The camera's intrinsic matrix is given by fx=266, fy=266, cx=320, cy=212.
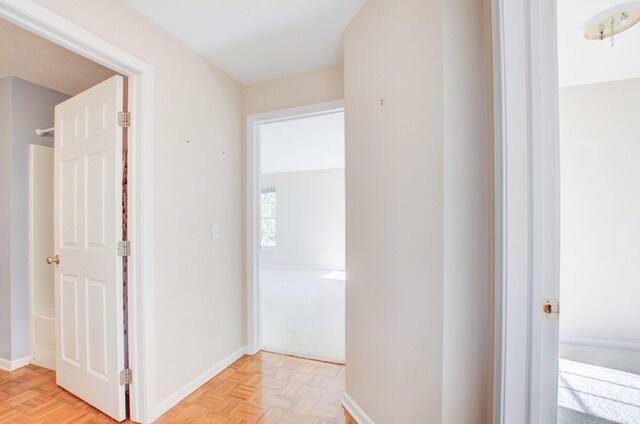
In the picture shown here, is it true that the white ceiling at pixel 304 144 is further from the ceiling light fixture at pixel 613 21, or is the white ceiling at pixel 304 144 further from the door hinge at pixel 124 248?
the ceiling light fixture at pixel 613 21

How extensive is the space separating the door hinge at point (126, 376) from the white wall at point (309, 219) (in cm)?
528

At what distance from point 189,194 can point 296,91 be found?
1239 millimetres

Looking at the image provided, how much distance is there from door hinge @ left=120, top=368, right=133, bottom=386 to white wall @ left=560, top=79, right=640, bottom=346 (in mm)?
2274

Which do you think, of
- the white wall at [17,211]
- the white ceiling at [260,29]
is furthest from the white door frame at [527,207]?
the white wall at [17,211]

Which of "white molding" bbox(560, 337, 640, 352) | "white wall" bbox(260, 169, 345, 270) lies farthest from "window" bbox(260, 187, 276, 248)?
"white molding" bbox(560, 337, 640, 352)

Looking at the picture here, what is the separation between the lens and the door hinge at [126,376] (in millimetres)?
1623

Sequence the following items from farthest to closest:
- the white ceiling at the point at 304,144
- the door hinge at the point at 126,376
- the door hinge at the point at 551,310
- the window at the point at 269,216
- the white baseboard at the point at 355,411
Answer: the window at the point at 269,216 < the white ceiling at the point at 304,144 < the door hinge at the point at 126,376 < the white baseboard at the point at 355,411 < the door hinge at the point at 551,310

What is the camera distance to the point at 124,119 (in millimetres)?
1635

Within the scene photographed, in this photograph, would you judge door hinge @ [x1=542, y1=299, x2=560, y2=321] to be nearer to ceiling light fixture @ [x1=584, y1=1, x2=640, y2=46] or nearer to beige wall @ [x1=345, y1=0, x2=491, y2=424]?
beige wall @ [x1=345, y1=0, x2=491, y2=424]

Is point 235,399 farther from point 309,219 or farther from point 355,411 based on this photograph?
point 309,219

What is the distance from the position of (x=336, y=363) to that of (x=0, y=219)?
308 cm

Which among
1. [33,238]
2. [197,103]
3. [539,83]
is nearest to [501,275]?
[539,83]

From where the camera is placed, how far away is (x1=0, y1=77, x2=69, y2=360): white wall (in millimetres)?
2197

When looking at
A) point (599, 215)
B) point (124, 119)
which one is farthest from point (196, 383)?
point (599, 215)
